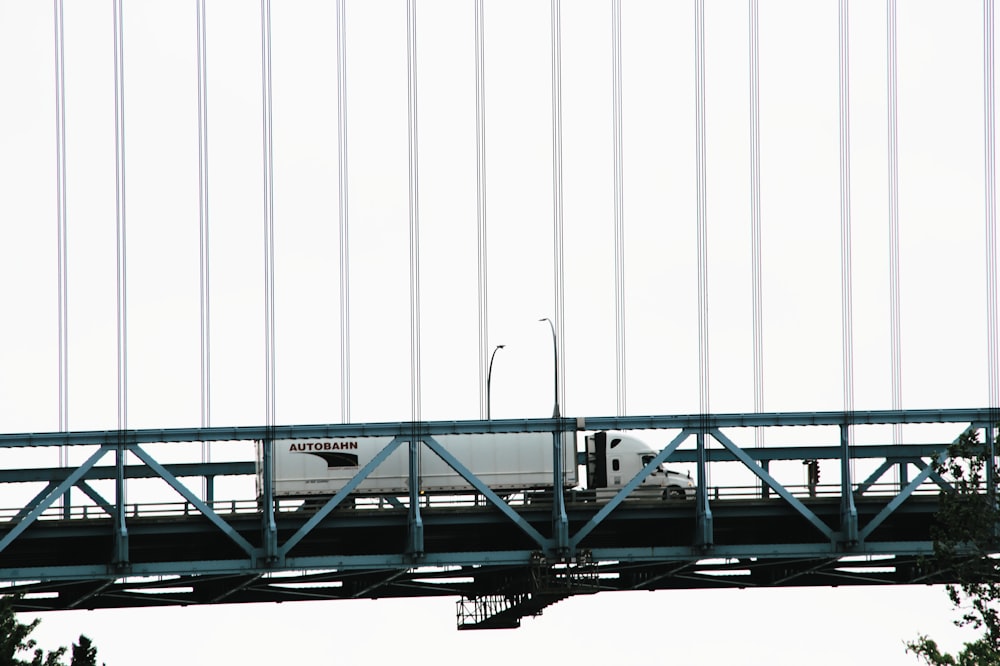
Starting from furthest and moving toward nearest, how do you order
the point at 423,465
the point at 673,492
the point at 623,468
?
the point at 623,468 → the point at 673,492 → the point at 423,465

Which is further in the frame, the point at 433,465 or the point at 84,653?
the point at 84,653

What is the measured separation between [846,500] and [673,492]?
8.67 metres

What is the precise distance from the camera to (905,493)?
52.7 metres

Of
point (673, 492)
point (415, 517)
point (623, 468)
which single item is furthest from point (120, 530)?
point (623, 468)

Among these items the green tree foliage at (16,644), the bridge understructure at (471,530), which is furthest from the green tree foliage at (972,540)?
the green tree foliage at (16,644)

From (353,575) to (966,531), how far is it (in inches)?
745

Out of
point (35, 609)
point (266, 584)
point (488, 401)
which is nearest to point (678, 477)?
point (488, 401)

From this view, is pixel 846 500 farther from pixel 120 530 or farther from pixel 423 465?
pixel 120 530

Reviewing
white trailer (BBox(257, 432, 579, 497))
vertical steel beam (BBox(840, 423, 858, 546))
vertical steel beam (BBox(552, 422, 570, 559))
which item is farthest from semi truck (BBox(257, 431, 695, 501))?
vertical steel beam (BBox(840, 423, 858, 546))

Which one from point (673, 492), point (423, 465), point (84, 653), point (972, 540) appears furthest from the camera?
point (84, 653)

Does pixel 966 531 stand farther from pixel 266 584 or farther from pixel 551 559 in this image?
pixel 266 584

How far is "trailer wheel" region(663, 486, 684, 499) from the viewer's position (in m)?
56.3

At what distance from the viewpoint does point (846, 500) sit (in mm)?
53156

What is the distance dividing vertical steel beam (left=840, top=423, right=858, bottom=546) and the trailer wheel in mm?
5371
